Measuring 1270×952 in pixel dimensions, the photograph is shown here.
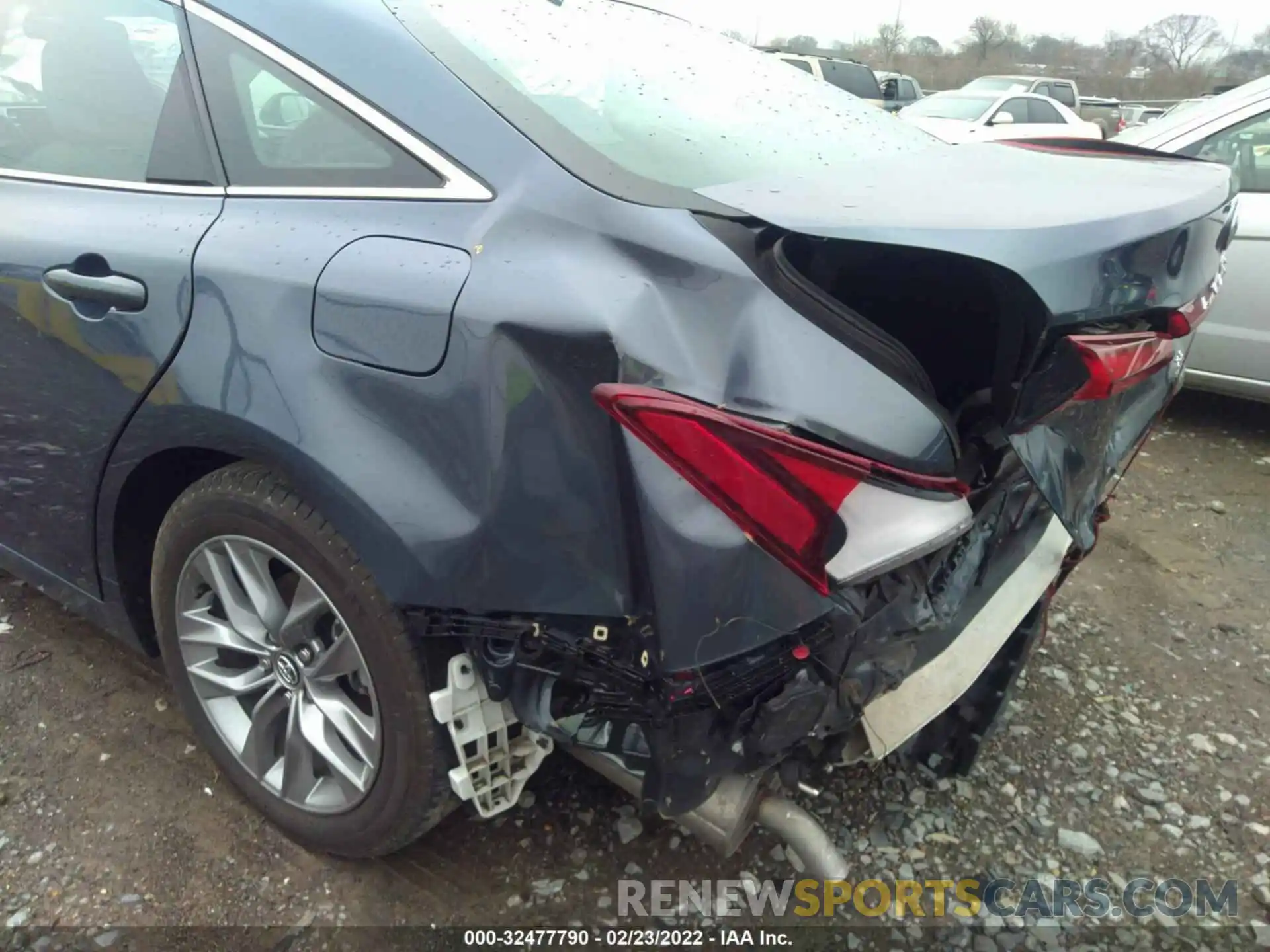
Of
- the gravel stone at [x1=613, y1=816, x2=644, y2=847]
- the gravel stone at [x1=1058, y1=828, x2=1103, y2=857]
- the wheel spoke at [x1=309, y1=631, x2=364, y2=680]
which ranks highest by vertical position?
the wheel spoke at [x1=309, y1=631, x2=364, y2=680]

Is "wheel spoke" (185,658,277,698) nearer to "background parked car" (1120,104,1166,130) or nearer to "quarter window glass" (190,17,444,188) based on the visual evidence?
"quarter window glass" (190,17,444,188)

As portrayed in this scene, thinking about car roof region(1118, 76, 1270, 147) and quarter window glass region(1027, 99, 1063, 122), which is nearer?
car roof region(1118, 76, 1270, 147)

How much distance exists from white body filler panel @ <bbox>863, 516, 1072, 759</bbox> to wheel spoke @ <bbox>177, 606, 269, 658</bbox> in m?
1.22

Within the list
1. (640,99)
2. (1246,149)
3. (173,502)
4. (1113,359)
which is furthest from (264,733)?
(1246,149)

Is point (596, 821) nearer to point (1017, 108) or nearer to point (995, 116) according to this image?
point (995, 116)

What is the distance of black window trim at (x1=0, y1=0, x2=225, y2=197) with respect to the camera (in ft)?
5.82

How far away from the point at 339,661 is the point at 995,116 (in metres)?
13.1

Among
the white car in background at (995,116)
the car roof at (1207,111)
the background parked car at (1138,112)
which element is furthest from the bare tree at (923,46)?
the car roof at (1207,111)

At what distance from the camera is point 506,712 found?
166 centimetres

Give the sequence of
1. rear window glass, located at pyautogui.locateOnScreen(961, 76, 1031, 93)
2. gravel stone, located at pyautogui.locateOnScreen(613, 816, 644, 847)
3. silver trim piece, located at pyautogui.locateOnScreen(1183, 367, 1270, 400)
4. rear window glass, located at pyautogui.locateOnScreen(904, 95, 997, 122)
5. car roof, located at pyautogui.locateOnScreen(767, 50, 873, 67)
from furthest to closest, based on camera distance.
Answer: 1. car roof, located at pyautogui.locateOnScreen(767, 50, 873, 67)
2. rear window glass, located at pyautogui.locateOnScreen(961, 76, 1031, 93)
3. rear window glass, located at pyautogui.locateOnScreen(904, 95, 997, 122)
4. silver trim piece, located at pyautogui.locateOnScreen(1183, 367, 1270, 400)
5. gravel stone, located at pyautogui.locateOnScreen(613, 816, 644, 847)

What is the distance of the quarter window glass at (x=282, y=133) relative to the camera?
1568mm

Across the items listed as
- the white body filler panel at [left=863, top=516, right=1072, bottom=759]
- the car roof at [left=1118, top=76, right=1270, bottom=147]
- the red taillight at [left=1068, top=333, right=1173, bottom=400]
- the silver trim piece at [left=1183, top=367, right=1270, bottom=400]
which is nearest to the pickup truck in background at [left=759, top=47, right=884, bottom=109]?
the car roof at [left=1118, top=76, right=1270, bottom=147]

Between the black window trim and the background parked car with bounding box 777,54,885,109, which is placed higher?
the black window trim

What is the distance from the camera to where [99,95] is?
2.00m
